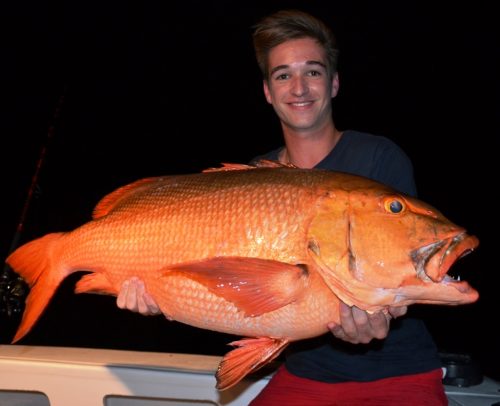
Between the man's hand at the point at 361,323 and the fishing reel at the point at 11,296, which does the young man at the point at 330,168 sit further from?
the fishing reel at the point at 11,296

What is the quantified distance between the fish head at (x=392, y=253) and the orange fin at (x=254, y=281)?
0.40 feet

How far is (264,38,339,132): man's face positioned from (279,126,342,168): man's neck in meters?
0.06

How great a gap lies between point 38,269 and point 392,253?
5.66ft

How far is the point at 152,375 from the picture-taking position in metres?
2.77

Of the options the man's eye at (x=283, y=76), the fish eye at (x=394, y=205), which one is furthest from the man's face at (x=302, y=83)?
the fish eye at (x=394, y=205)

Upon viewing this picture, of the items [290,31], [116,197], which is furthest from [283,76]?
[116,197]

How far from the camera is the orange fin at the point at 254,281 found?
72.7 inches

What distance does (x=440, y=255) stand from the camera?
5.74ft

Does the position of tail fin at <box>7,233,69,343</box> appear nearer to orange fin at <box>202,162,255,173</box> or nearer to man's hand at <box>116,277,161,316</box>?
man's hand at <box>116,277,161,316</box>

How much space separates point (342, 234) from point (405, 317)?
3.38 feet

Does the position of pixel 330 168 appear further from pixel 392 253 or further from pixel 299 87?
pixel 392 253

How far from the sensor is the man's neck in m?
2.86

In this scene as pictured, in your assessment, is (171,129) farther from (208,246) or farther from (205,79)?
(208,246)

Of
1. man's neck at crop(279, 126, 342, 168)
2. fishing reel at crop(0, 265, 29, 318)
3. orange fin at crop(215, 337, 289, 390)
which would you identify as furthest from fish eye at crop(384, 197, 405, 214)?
fishing reel at crop(0, 265, 29, 318)
